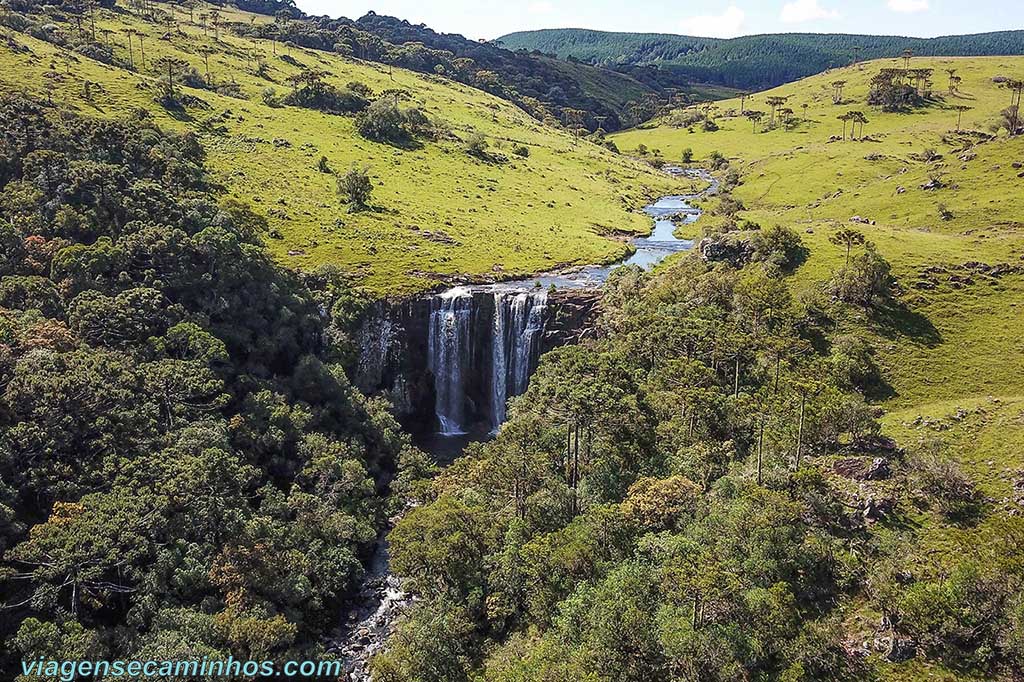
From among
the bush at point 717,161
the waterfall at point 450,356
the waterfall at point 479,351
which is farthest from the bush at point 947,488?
the bush at point 717,161

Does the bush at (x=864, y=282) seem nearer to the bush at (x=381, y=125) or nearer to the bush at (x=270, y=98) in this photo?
the bush at (x=381, y=125)

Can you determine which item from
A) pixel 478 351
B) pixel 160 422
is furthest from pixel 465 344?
pixel 160 422

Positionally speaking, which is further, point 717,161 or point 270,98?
point 717,161

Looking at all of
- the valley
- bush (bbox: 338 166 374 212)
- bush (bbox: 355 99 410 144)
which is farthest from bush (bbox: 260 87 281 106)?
bush (bbox: 338 166 374 212)

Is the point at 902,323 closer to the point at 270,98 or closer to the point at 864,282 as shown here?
the point at 864,282

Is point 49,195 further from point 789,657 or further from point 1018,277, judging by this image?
point 1018,277

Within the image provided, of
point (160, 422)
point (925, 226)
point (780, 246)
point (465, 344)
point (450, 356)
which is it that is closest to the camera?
point (160, 422)
